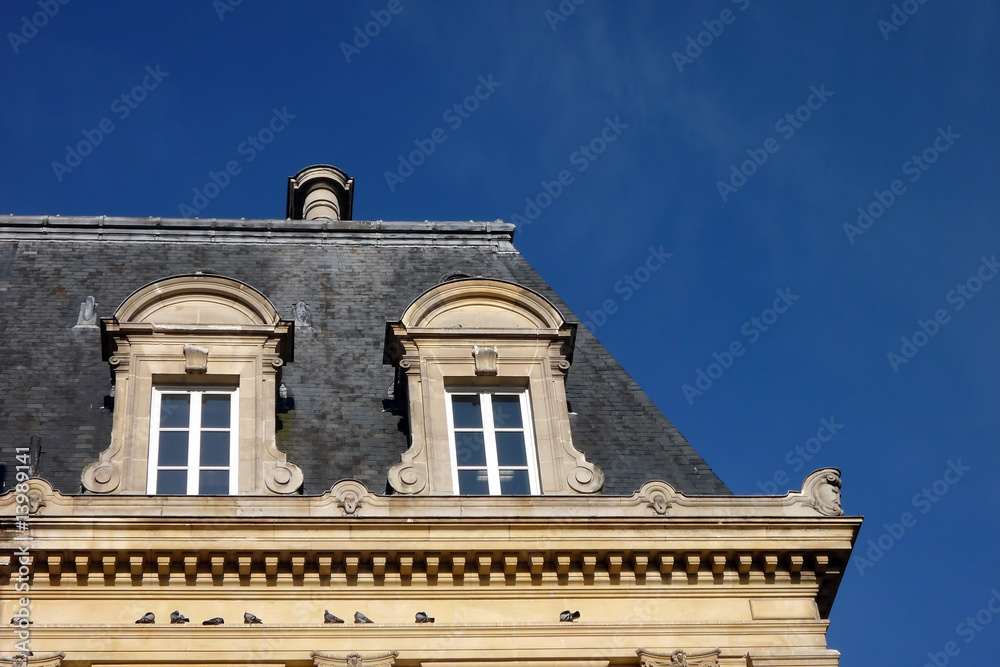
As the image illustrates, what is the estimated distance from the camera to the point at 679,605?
21406 millimetres

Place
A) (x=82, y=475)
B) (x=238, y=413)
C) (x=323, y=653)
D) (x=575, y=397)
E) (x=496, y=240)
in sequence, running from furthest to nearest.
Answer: (x=496, y=240) < (x=575, y=397) < (x=238, y=413) < (x=82, y=475) < (x=323, y=653)

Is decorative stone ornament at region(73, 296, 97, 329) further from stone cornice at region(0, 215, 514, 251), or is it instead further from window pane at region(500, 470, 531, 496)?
window pane at region(500, 470, 531, 496)

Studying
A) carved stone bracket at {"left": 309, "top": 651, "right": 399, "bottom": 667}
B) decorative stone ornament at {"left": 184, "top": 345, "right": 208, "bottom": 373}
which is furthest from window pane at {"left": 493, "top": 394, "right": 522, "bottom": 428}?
carved stone bracket at {"left": 309, "top": 651, "right": 399, "bottom": 667}

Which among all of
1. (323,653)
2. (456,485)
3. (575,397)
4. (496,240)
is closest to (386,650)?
(323,653)

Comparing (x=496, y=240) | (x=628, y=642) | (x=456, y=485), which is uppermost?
(x=496, y=240)

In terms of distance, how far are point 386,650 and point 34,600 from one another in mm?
4716

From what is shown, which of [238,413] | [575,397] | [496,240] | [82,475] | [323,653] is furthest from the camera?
[496,240]

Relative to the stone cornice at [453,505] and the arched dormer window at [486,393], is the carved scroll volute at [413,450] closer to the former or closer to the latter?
the arched dormer window at [486,393]

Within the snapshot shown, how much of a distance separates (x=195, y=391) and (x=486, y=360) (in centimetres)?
448

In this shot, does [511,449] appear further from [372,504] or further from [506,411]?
[372,504]

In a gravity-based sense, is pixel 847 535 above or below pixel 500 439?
below

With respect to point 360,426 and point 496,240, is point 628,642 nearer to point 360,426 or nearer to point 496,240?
point 360,426

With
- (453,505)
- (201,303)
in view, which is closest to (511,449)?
(453,505)

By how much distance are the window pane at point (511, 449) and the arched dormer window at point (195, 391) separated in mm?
3143
